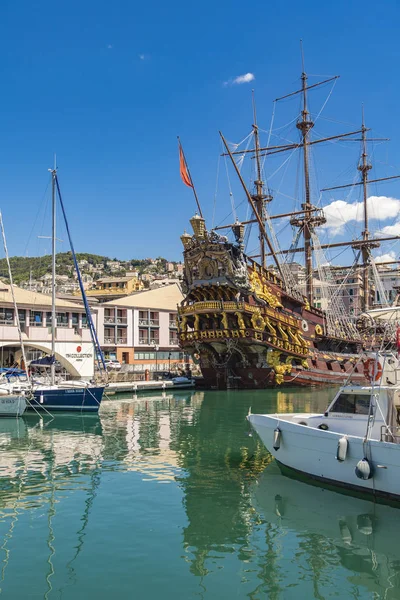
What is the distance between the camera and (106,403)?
150ft

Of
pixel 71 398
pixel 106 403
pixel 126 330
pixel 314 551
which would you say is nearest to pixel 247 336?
pixel 106 403

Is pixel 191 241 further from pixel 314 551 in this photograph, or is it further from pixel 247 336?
pixel 314 551

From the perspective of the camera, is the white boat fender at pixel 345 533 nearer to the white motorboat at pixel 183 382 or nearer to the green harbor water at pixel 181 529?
the green harbor water at pixel 181 529

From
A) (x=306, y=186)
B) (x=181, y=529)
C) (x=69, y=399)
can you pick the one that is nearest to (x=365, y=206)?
(x=306, y=186)

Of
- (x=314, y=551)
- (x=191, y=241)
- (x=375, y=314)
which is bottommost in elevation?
(x=314, y=551)

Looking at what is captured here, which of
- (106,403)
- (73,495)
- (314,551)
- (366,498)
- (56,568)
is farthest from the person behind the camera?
(106,403)

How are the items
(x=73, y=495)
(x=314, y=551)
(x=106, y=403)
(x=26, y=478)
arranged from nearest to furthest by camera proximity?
(x=314, y=551)
(x=73, y=495)
(x=26, y=478)
(x=106, y=403)

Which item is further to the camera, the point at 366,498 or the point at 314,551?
the point at 366,498

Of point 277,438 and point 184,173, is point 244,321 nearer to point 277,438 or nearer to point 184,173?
point 184,173

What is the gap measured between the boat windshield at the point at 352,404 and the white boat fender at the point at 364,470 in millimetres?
2378

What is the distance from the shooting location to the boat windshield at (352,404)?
17.0 metres

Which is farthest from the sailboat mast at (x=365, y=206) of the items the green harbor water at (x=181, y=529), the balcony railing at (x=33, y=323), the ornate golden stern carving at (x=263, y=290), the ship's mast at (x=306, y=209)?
the green harbor water at (x=181, y=529)

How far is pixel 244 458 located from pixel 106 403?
26106mm

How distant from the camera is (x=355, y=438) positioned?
15.2 meters
